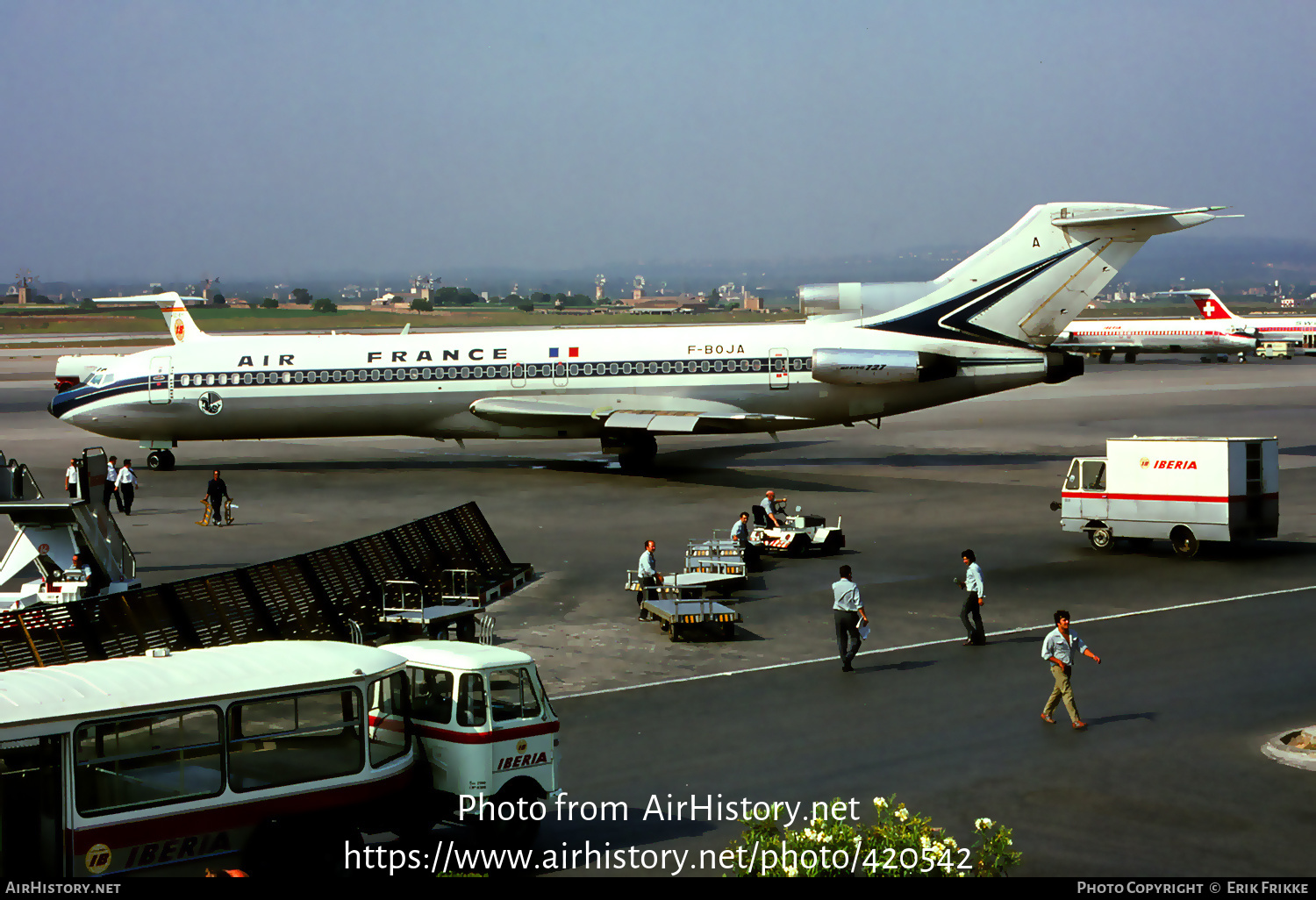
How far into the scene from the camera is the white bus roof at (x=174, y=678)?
10273 mm

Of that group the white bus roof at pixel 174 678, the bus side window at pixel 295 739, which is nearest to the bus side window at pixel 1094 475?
the white bus roof at pixel 174 678

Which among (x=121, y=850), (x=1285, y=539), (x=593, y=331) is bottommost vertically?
(x=1285, y=539)

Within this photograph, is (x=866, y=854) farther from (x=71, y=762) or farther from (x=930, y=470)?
(x=930, y=470)

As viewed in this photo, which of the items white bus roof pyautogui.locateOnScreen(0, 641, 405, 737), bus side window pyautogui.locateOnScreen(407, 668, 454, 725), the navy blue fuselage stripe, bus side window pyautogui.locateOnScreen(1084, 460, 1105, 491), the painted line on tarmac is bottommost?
the painted line on tarmac

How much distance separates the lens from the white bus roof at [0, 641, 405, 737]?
10.3m

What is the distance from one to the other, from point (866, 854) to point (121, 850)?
247 inches

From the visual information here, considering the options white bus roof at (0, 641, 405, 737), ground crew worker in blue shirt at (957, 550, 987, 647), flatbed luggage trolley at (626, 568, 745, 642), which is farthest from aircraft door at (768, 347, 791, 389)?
white bus roof at (0, 641, 405, 737)

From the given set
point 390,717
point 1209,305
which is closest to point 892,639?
point 390,717

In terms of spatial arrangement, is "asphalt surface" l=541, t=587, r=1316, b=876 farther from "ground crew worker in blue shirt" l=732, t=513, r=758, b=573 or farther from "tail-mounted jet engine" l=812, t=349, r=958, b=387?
"tail-mounted jet engine" l=812, t=349, r=958, b=387

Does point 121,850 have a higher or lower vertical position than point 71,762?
lower

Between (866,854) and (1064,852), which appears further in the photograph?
(1064,852)

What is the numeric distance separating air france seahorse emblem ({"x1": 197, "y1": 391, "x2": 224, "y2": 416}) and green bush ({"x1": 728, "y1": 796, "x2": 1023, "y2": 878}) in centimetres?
3838

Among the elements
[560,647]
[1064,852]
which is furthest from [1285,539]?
[1064,852]

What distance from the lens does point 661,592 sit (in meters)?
24.6
